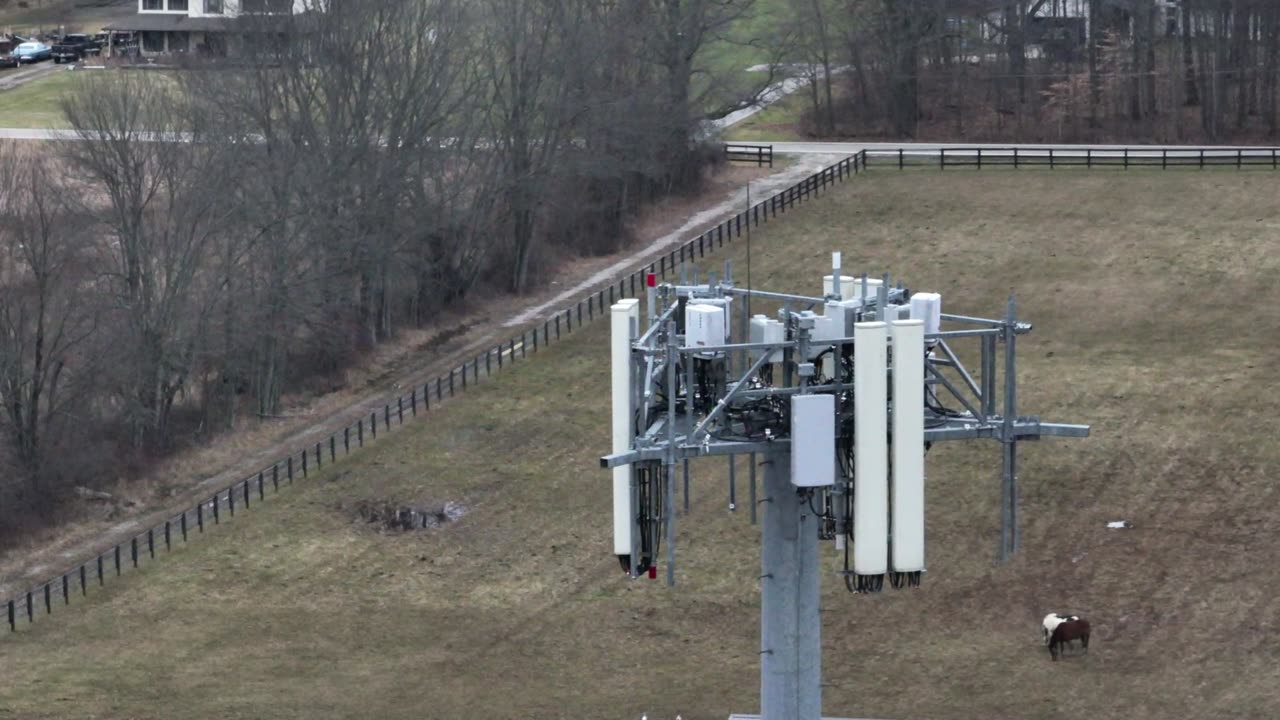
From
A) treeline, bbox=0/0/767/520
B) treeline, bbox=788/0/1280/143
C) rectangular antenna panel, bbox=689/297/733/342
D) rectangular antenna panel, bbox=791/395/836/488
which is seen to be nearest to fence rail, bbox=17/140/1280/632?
treeline, bbox=0/0/767/520

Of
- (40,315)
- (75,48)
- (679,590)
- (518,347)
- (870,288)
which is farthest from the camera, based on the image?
(75,48)

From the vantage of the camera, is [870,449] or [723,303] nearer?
[870,449]

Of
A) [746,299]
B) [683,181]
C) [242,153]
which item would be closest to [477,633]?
[746,299]

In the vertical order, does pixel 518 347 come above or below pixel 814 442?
below

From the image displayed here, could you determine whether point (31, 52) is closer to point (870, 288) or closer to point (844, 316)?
point (870, 288)

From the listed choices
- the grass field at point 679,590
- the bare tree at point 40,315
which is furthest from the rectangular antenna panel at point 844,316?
the bare tree at point 40,315

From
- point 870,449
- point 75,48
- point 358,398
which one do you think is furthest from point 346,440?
point 75,48

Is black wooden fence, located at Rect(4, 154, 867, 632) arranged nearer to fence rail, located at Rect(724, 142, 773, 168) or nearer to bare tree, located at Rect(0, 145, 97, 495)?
bare tree, located at Rect(0, 145, 97, 495)

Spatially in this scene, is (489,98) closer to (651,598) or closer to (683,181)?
(683,181)
